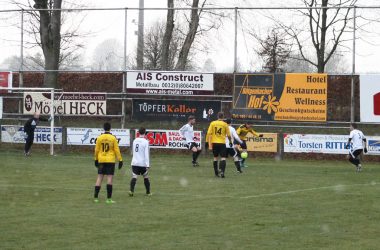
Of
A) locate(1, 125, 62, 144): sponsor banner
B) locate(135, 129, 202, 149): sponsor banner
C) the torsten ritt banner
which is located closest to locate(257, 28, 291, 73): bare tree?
the torsten ritt banner

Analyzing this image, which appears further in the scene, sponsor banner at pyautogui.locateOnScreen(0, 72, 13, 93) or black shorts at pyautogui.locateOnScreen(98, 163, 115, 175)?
sponsor banner at pyautogui.locateOnScreen(0, 72, 13, 93)

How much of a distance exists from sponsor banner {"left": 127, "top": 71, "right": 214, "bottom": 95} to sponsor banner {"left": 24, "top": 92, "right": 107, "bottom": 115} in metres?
1.94

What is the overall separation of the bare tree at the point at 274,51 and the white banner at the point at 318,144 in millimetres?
4706

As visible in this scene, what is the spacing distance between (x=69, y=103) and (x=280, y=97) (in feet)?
33.8

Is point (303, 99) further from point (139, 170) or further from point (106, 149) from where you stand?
point (106, 149)

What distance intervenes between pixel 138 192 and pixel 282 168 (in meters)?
11.3

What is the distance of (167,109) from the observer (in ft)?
124

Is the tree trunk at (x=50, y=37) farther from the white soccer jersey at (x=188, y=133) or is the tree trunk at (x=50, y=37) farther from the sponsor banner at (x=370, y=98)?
the sponsor banner at (x=370, y=98)

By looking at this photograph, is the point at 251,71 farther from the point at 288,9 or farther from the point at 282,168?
the point at 282,168

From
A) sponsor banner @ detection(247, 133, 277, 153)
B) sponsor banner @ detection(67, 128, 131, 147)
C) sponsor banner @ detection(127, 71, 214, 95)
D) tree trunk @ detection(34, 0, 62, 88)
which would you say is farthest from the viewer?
tree trunk @ detection(34, 0, 62, 88)

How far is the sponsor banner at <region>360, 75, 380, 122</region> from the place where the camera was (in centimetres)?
3550

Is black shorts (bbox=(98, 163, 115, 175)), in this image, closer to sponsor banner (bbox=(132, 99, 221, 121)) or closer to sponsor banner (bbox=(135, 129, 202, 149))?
sponsor banner (bbox=(135, 129, 202, 149))

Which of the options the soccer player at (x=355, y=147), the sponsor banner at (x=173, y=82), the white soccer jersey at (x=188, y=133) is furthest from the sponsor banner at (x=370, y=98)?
the white soccer jersey at (x=188, y=133)

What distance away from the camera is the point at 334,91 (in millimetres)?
40938
